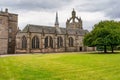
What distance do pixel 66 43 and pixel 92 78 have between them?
227 feet

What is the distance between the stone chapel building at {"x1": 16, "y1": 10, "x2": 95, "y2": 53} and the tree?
18.8 m

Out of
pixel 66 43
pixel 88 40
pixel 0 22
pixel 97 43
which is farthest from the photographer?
pixel 66 43

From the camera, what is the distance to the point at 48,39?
78375mm

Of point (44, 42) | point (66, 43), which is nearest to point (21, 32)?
point (44, 42)

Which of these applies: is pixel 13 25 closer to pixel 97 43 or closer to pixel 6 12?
pixel 6 12

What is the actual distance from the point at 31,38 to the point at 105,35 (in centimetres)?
2656

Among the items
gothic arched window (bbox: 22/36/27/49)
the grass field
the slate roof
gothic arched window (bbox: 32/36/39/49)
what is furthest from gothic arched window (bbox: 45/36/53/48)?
the grass field

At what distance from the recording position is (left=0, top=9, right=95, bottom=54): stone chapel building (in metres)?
69.1

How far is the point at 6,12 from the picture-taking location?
7044cm

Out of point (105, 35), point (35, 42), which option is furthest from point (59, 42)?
point (105, 35)

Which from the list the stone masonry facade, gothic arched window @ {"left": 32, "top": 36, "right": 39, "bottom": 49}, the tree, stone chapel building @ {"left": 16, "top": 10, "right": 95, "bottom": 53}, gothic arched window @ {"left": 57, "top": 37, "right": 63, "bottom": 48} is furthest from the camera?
gothic arched window @ {"left": 57, "top": 37, "right": 63, "bottom": 48}

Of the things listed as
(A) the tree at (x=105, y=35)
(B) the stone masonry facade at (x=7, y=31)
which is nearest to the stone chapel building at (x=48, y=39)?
(B) the stone masonry facade at (x=7, y=31)

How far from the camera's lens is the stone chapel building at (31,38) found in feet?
227

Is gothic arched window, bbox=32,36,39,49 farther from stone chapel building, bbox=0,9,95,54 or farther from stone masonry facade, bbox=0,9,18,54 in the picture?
stone masonry facade, bbox=0,9,18,54
